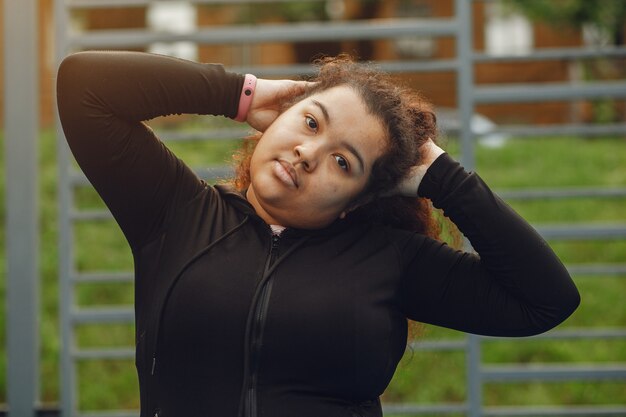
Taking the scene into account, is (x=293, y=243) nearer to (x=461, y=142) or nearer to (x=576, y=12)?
(x=461, y=142)

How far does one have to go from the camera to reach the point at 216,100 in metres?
2.18

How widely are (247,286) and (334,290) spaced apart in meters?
0.18

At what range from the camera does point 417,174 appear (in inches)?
86.2

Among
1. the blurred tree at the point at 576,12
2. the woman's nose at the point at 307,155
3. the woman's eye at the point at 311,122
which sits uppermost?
the blurred tree at the point at 576,12

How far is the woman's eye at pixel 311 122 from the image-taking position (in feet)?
6.88

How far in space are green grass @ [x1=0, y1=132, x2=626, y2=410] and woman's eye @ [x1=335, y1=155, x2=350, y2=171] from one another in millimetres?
2316

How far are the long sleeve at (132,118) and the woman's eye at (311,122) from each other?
0.21 meters

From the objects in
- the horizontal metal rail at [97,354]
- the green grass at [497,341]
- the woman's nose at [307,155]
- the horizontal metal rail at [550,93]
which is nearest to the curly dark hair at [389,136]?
the woman's nose at [307,155]

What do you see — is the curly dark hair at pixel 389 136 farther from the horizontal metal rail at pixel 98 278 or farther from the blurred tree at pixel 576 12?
the blurred tree at pixel 576 12

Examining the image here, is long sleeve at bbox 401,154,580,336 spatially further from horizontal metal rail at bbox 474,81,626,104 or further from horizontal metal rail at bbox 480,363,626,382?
horizontal metal rail at bbox 474,81,626,104

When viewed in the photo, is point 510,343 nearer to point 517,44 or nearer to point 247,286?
point 247,286

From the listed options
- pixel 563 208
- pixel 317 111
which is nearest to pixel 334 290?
pixel 317 111

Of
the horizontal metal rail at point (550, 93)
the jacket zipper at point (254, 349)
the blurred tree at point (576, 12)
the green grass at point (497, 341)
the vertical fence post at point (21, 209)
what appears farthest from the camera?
the blurred tree at point (576, 12)

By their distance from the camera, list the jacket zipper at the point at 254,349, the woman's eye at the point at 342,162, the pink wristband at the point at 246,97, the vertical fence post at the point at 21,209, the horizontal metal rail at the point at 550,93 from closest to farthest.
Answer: the jacket zipper at the point at 254,349 < the woman's eye at the point at 342,162 < the pink wristband at the point at 246,97 < the vertical fence post at the point at 21,209 < the horizontal metal rail at the point at 550,93
